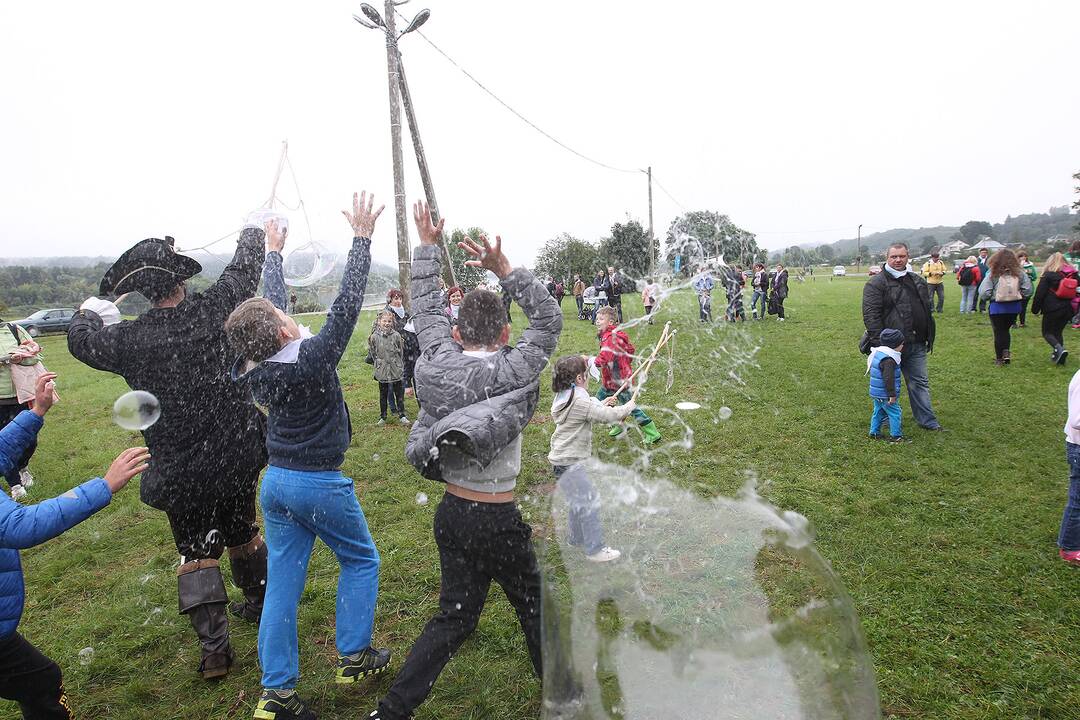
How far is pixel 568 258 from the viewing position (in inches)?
1615

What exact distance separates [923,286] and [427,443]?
680 cm

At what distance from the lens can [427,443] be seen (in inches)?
106

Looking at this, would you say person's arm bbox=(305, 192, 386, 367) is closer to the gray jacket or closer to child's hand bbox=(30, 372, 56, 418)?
the gray jacket

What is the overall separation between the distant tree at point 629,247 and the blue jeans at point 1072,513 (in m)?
23.3

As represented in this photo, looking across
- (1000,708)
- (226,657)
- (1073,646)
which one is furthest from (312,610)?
(1073,646)

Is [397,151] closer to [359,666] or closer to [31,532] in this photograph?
[359,666]

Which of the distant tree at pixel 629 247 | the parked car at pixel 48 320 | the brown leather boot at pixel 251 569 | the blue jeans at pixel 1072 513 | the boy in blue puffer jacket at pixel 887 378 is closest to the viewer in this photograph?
the brown leather boot at pixel 251 569

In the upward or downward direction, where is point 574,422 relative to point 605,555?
upward

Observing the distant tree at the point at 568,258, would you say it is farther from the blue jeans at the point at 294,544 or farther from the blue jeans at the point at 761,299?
the blue jeans at the point at 294,544

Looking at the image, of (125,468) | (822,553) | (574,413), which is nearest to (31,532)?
(125,468)

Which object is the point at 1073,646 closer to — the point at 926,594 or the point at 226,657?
the point at 926,594

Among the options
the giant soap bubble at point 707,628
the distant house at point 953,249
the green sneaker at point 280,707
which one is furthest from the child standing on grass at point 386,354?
the distant house at point 953,249

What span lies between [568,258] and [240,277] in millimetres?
38046

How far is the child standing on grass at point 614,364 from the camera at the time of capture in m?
7.53
